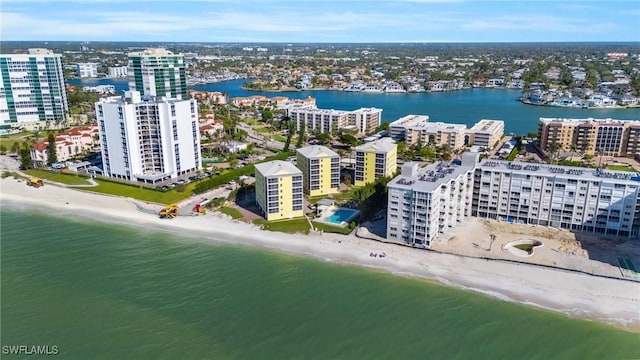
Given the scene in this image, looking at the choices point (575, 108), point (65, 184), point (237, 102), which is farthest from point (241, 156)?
point (575, 108)

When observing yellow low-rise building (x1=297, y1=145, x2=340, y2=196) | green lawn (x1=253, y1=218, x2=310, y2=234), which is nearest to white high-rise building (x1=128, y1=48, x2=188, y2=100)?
yellow low-rise building (x1=297, y1=145, x2=340, y2=196)

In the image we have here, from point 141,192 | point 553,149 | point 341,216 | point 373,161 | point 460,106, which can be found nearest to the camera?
point 341,216

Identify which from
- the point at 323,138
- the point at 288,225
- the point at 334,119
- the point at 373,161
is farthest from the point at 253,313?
the point at 334,119

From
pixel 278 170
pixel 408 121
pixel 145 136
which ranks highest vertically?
pixel 145 136

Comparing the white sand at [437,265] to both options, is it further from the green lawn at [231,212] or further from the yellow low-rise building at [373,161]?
the yellow low-rise building at [373,161]

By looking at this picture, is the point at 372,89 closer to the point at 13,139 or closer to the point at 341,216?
the point at 13,139

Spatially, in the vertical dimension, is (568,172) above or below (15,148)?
above

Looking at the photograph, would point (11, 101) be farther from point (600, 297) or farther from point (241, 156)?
point (600, 297)
